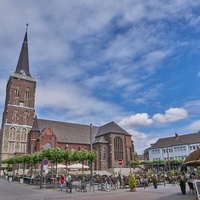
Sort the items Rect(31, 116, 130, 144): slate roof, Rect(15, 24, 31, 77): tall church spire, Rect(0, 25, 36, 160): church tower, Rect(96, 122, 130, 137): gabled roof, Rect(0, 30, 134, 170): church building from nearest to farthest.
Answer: Rect(0, 30, 134, 170): church building, Rect(0, 25, 36, 160): church tower, Rect(31, 116, 130, 144): slate roof, Rect(96, 122, 130, 137): gabled roof, Rect(15, 24, 31, 77): tall church spire

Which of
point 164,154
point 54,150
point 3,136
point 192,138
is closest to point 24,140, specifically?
point 3,136

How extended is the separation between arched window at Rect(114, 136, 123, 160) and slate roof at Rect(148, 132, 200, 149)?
19.1m

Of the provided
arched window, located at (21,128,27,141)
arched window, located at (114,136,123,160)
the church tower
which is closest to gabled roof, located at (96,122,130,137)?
arched window, located at (114,136,123,160)

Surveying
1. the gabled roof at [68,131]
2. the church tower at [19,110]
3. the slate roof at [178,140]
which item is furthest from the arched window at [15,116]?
the slate roof at [178,140]

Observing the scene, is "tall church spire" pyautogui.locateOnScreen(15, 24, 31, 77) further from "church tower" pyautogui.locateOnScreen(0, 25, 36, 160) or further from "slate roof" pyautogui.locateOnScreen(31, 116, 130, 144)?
"slate roof" pyautogui.locateOnScreen(31, 116, 130, 144)

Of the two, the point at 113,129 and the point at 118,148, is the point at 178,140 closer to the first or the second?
the point at 118,148

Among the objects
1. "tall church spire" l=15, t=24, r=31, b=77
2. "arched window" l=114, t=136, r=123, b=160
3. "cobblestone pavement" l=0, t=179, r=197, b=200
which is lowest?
"cobblestone pavement" l=0, t=179, r=197, b=200

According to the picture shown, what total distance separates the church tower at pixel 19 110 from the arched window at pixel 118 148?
2623 cm

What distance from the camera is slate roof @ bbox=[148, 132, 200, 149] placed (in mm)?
66938

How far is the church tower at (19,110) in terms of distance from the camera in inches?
2363

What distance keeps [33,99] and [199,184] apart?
6203 cm

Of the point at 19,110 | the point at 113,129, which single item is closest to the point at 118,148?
the point at 113,129

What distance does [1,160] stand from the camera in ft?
184

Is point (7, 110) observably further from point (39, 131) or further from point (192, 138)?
point (192, 138)
